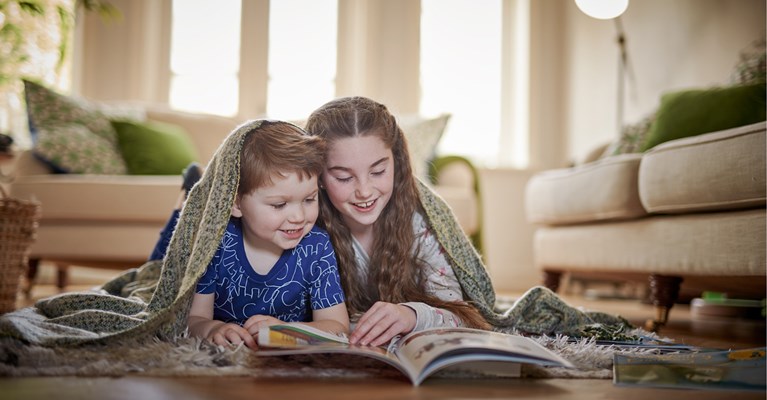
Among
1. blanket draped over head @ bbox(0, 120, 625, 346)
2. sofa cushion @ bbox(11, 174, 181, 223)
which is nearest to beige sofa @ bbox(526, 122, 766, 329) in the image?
blanket draped over head @ bbox(0, 120, 625, 346)

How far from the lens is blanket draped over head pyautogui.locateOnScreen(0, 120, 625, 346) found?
113cm

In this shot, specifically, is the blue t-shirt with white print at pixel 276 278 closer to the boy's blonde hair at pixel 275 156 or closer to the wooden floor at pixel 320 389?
the boy's blonde hair at pixel 275 156

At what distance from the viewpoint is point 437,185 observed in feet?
9.91

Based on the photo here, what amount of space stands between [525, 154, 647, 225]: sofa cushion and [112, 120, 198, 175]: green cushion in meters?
1.46

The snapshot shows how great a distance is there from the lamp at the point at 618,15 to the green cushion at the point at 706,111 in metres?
1.00

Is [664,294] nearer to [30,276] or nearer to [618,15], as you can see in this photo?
[618,15]

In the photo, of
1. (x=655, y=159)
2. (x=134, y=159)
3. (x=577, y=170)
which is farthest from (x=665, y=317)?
(x=134, y=159)

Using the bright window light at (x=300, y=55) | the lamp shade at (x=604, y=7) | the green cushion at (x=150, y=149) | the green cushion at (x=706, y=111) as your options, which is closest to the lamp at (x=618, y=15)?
the lamp shade at (x=604, y=7)

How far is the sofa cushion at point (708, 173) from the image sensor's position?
1.59m

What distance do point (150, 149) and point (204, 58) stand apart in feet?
4.02

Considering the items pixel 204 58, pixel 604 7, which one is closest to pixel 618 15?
pixel 604 7

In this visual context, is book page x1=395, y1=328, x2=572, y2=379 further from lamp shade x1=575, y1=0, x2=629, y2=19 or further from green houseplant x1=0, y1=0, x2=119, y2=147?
green houseplant x1=0, y1=0, x2=119, y2=147

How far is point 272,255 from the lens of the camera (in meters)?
1.30

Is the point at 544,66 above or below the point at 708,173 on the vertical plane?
above
